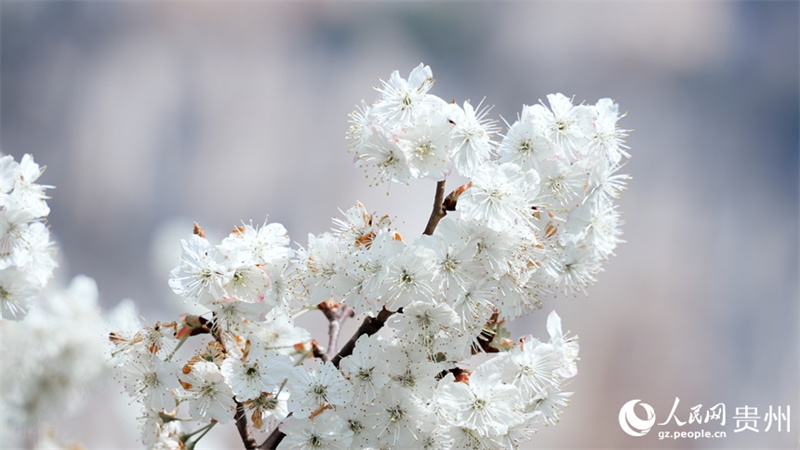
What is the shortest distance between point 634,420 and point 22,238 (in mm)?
1066

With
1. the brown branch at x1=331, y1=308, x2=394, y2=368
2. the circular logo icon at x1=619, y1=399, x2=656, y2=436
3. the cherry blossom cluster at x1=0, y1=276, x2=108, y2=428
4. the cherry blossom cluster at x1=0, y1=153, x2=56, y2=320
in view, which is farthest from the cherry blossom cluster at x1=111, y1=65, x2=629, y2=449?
the cherry blossom cluster at x1=0, y1=276, x2=108, y2=428

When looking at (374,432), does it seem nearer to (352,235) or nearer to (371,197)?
(352,235)

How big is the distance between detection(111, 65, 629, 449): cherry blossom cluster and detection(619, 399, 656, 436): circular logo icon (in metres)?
0.50

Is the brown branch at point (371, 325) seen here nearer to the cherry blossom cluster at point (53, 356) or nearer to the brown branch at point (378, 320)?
the brown branch at point (378, 320)

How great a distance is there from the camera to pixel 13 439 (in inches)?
60.6

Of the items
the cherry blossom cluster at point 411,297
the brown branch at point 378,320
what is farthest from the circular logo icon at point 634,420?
the brown branch at point 378,320

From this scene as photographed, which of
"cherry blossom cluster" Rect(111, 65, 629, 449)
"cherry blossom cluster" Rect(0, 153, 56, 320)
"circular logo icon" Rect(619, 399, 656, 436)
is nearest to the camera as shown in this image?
"cherry blossom cluster" Rect(111, 65, 629, 449)

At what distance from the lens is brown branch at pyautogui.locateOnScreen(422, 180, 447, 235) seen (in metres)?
0.88

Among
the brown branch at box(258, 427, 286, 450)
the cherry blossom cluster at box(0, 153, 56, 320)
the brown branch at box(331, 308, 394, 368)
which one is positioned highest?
the cherry blossom cluster at box(0, 153, 56, 320)

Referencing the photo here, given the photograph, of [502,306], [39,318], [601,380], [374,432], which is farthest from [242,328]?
[601,380]

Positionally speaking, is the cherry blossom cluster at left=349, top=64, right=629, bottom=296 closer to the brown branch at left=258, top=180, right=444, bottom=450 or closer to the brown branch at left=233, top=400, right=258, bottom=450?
the brown branch at left=258, top=180, right=444, bottom=450

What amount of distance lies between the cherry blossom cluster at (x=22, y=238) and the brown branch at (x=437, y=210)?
1.70ft

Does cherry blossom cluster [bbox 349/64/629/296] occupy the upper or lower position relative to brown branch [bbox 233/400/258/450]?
upper

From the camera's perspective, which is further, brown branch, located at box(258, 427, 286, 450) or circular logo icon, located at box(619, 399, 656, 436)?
circular logo icon, located at box(619, 399, 656, 436)
